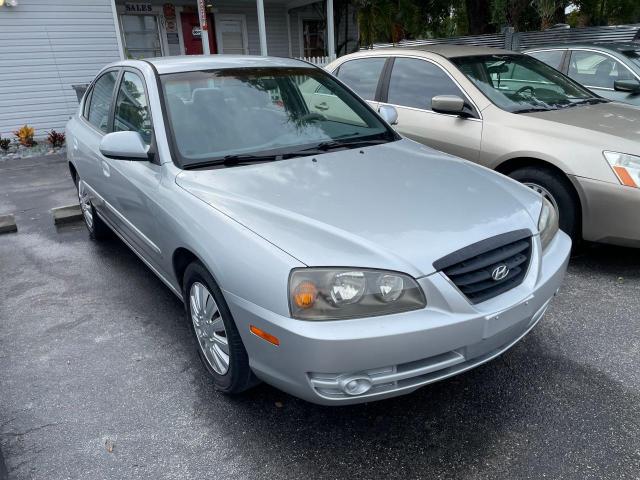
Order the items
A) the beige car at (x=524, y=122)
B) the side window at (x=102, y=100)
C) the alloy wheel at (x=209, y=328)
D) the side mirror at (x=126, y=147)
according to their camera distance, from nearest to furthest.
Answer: the alloy wheel at (x=209, y=328) → the side mirror at (x=126, y=147) → the beige car at (x=524, y=122) → the side window at (x=102, y=100)

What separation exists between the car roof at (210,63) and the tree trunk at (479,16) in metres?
9.75

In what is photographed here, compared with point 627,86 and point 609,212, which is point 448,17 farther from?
point 609,212

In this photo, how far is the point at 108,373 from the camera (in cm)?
293

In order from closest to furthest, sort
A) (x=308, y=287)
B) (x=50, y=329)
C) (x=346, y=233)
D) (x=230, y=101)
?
(x=308, y=287) < (x=346, y=233) < (x=230, y=101) < (x=50, y=329)

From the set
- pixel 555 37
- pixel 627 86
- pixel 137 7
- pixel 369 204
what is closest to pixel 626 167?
pixel 369 204

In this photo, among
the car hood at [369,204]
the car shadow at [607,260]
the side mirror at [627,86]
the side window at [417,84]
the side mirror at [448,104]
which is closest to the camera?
the car hood at [369,204]

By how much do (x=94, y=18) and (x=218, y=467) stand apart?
11.3 m

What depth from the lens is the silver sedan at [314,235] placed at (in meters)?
2.02

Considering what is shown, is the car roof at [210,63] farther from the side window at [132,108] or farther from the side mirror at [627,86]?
the side mirror at [627,86]

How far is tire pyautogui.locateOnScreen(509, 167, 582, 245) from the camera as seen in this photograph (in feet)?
12.5

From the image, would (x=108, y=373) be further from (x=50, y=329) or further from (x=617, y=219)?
(x=617, y=219)

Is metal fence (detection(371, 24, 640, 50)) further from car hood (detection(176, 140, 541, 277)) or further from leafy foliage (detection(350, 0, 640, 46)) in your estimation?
car hood (detection(176, 140, 541, 277))

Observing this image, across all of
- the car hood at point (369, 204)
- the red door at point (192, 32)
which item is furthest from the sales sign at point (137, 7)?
the car hood at point (369, 204)

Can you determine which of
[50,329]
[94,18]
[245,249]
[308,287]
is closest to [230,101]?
[245,249]
